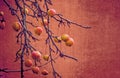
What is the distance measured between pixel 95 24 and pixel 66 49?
0.92 ft

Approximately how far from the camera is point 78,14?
2.00 metres

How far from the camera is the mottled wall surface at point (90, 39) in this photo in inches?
77.8

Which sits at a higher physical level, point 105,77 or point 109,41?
point 109,41

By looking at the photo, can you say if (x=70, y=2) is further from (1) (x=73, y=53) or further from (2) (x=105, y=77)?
(2) (x=105, y=77)

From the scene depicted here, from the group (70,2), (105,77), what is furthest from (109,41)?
(70,2)

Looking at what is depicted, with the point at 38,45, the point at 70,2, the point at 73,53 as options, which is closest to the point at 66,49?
the point at 73,53

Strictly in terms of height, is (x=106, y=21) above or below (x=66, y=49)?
above

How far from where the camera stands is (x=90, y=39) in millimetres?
2020

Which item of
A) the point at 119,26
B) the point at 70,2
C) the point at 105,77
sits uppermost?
the point at 70,2

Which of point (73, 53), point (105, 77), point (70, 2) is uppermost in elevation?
point (70, 2)

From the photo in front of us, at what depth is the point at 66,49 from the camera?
78.7 inches

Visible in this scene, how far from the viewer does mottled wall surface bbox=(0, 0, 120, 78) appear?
1.98m

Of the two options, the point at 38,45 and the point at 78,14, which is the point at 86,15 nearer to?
the point at 78,14

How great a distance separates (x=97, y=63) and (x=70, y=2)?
1.57 ft
